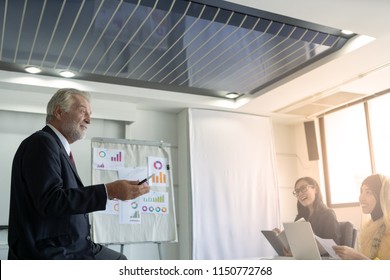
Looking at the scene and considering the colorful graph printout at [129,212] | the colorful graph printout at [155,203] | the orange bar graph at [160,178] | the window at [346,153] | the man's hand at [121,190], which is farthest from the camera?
the window at [346,153]

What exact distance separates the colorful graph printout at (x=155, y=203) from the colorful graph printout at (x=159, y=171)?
0.36 feet

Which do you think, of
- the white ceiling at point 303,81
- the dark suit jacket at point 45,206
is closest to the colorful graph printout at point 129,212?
the white ceiling at point 303,81

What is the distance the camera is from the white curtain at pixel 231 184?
16.3 ft

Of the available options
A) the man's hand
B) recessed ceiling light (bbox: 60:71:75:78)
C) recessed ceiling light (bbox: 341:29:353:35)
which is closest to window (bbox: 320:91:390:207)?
recessed ceiling light (bbox: 341:29:353:35)

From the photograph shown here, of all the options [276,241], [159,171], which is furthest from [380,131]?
[159,171]

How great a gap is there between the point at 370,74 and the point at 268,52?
1.13 meters

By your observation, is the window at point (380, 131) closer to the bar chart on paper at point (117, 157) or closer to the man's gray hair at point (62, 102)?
the bar chart on paper at point (117, 157)

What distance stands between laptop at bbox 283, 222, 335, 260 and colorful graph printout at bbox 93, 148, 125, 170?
2.26 metres

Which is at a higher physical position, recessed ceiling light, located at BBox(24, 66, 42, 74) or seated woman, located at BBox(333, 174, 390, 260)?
recessed ceiling light, located at BBox(24, 66, 42, 74)

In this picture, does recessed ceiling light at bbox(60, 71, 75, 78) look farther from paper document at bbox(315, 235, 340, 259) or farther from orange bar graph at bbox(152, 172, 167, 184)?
paper document at bbox(315, 235, 340, 259)

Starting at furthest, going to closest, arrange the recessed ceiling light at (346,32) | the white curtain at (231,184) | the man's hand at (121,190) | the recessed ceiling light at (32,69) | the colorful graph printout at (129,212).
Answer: the white curtain at (231,184)
the colorful graph printout at (129,212)
the recessed ceiling light at (32,69)
the recessed ceiling light at (346,32)
the man's hand at (121,190)

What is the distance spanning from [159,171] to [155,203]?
366 mm

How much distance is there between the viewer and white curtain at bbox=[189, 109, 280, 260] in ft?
16.3
